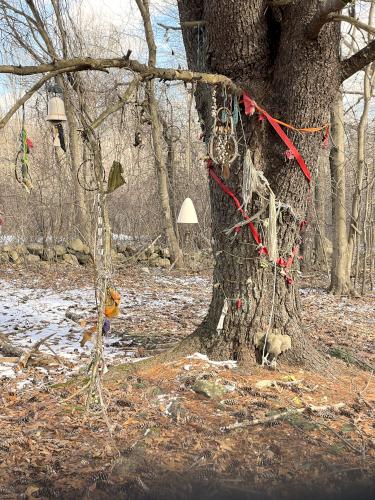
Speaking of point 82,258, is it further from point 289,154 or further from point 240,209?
point 289,154

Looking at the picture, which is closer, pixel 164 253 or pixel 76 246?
pixel 76 246

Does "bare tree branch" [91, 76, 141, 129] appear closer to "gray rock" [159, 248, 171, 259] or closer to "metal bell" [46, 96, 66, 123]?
"metal bell" [46, 96, 66, 123]

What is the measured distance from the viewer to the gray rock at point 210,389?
332 cm

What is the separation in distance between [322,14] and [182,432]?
2.88 m

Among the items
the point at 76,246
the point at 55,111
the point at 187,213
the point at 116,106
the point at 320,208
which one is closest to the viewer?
the point at 116,106

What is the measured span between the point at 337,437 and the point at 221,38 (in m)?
2.96

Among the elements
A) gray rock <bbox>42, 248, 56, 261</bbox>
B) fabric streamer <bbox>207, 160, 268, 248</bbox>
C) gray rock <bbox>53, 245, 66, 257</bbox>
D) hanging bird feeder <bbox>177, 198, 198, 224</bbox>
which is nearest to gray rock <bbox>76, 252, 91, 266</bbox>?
gray rock <bbox>53, 245, 66, 257</bbox>

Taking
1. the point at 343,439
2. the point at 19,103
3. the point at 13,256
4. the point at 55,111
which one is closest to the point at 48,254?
the point at 13,256

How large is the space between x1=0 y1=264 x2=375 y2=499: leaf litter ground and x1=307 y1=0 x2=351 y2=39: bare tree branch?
257 cm

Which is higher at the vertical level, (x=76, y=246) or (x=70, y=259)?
(x=76, y=246)

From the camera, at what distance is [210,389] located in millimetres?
3350

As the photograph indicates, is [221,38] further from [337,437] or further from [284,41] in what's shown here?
[337,437]

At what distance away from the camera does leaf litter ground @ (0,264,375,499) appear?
236cm

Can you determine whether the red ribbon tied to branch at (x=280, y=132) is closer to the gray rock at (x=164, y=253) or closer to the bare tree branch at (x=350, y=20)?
the bare tree branch at (x=350, y=20)
